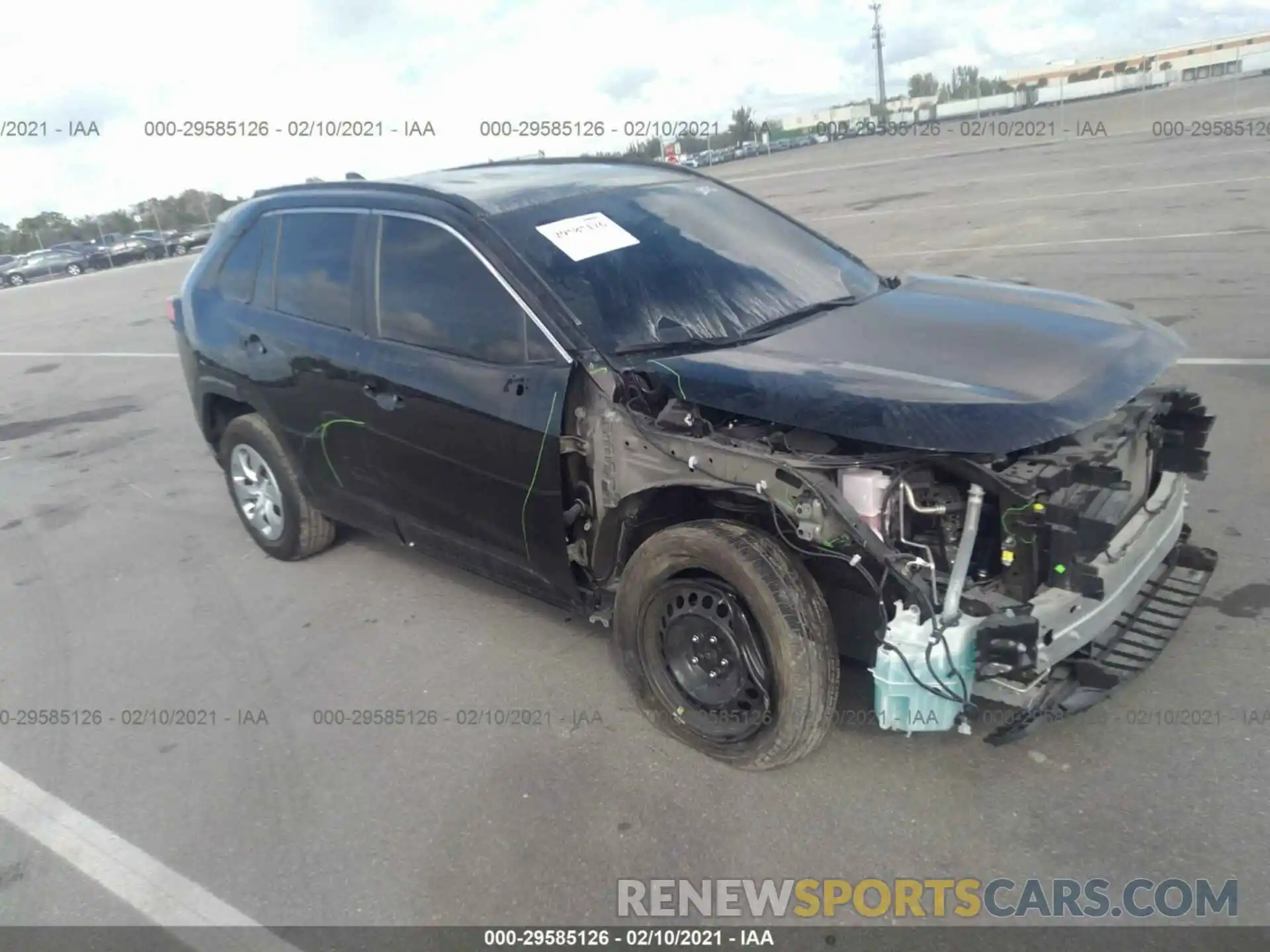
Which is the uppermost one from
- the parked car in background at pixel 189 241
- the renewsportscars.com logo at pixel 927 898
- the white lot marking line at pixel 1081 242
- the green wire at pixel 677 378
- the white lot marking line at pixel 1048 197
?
the parked car in background at pixel 189 241

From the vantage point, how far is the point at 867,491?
2.99 m

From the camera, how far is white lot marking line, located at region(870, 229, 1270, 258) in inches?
448

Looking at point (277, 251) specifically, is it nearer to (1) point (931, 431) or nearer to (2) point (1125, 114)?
(1) point (931, 431)

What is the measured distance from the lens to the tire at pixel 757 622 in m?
3.08

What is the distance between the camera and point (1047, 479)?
287 cm

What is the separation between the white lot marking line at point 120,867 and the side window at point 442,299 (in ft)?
Result: 6.66

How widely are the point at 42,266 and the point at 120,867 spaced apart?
4808 cm

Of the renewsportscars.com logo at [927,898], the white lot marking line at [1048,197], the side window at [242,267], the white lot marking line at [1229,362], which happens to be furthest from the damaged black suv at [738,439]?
the white lot marking line at [1048,197]

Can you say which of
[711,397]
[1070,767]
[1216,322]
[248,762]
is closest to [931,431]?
[711,397]

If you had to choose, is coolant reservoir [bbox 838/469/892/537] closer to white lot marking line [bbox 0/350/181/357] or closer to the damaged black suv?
the damaged black suv

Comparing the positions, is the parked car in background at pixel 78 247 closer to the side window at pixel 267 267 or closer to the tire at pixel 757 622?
the side window at pixel 267 267

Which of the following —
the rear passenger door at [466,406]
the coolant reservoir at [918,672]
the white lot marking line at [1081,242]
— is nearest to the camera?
the coolant reservoir at [918,672]

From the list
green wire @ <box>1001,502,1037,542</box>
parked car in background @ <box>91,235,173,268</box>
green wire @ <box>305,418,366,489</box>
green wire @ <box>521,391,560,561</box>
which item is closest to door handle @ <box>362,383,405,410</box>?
green wire @ <box>305,418,366,489</box>

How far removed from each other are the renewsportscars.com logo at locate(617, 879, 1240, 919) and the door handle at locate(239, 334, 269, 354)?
3.22 meters
